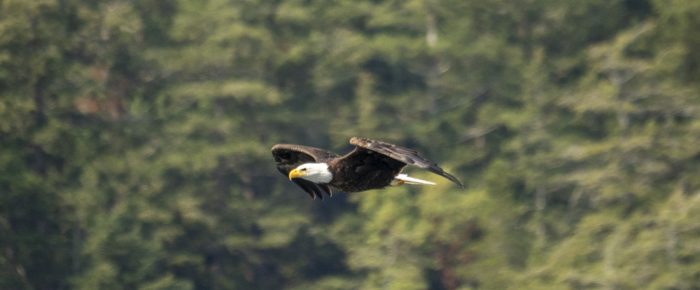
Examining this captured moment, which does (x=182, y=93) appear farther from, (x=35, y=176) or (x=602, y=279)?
(x=602, y=279)

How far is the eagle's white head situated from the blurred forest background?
11667 mm

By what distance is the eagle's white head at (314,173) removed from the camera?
15.9 meters

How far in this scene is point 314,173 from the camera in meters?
16.0

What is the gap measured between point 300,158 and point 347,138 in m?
15.9

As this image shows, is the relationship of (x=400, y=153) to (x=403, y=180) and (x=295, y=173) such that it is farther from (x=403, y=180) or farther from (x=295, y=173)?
(x=295, y=173)

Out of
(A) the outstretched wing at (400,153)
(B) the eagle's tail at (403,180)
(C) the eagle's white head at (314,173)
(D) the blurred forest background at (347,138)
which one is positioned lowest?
(A) the outstretched wing at (400,153)

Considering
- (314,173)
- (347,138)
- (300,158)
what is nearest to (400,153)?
(314,173)

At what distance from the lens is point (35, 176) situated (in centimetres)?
2866

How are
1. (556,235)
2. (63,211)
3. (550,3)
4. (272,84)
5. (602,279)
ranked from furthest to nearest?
(550,3) → (272,84) → (556,235) → (63,211) → (602,279)

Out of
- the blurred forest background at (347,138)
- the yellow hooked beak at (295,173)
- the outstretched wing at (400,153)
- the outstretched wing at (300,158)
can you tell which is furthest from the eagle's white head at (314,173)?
the blurred forest background at (347,138)

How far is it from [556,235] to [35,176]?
9391mm

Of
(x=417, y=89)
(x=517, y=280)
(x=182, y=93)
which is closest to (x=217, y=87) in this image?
(x=182, y=93)

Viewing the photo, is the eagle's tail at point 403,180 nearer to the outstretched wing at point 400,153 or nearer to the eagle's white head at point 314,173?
the eagle's white head at point 314,173

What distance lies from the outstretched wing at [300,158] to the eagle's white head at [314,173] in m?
0.51
